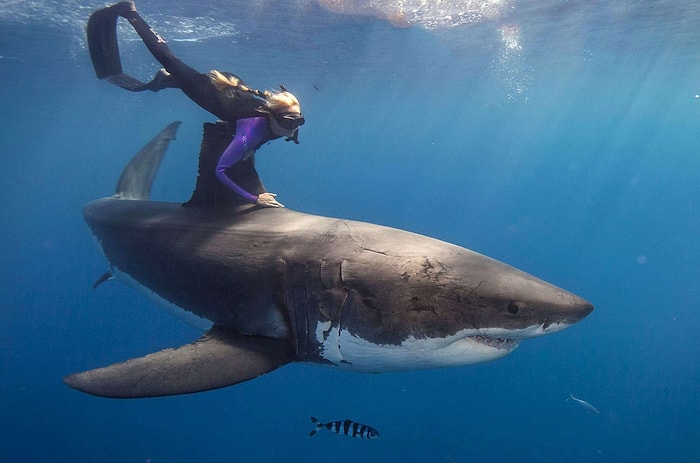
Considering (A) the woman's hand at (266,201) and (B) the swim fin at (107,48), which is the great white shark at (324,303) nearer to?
(A) the woman's hand at (266,201)

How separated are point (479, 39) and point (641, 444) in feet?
67.1

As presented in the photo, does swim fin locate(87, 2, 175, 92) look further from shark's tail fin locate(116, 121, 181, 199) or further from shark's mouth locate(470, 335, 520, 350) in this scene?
shark's mouth locate(470, 335, 520, 350)

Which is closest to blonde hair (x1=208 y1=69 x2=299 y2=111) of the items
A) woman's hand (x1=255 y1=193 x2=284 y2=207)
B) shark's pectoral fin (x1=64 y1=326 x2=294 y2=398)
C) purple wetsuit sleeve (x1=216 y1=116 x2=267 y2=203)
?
purple wetsuit sleeve (x1=216 y1=116 x2=267 y2=203)

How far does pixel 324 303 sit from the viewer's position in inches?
129

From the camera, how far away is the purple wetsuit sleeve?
4.68 metres

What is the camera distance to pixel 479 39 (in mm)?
23203

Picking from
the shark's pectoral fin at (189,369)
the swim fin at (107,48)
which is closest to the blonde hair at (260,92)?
the swim fin at (107,48)

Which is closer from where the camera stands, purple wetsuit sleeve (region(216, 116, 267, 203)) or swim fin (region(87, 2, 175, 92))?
purple wetsuit sleeve (region(216, 116, 267, 203))

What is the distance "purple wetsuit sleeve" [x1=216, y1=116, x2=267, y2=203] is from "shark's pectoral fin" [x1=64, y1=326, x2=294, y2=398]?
1.85 metres

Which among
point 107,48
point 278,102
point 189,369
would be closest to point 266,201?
point 278,102

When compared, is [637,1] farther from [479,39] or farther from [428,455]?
[428,455]

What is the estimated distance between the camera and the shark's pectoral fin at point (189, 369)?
2846mm

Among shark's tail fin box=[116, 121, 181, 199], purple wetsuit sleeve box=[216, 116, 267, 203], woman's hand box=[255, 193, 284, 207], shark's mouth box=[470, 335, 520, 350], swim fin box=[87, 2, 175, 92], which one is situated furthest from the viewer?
shark's tail fin box=[116, 121, 181, 199]

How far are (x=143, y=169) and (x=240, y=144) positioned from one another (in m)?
3.65
